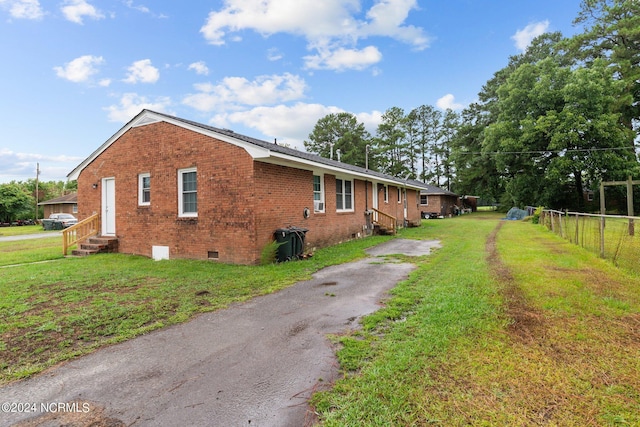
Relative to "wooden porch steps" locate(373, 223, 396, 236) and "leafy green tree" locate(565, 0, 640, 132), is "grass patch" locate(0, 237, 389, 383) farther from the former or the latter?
"leafy green tree" locate(565, 0, 640, 132)

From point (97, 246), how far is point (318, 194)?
26.0ft

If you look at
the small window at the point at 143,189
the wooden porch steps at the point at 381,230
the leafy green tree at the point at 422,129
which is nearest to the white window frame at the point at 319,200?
the wooden porch steps at the point at 381,230

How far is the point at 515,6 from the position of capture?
44.8ft

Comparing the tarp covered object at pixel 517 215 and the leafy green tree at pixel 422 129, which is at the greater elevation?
the leafy green tree at pixel 422 129

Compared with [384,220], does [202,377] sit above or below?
below

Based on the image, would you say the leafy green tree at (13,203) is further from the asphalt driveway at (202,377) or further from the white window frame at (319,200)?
the asphalt driveway at (202,377)

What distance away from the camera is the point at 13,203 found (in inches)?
1315

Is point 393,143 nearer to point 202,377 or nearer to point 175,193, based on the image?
point 175,193

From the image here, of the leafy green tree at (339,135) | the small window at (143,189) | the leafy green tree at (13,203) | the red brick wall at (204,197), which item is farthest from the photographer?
the leafy green tree at (339,135)

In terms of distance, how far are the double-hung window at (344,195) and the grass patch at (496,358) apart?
7637 millimetres

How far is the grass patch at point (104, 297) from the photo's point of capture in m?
3.70

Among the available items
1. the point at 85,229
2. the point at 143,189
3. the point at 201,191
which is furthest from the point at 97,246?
the point at 201,191

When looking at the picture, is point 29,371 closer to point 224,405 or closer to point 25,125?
point 224,405

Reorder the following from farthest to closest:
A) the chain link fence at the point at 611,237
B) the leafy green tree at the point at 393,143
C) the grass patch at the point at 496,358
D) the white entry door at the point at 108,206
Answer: the leafy green tree at the point at 393,143 < the white entry door at the point at 108,206 < the chain link fence at the point at 611,237 < the grass patch at the point at 496,358
